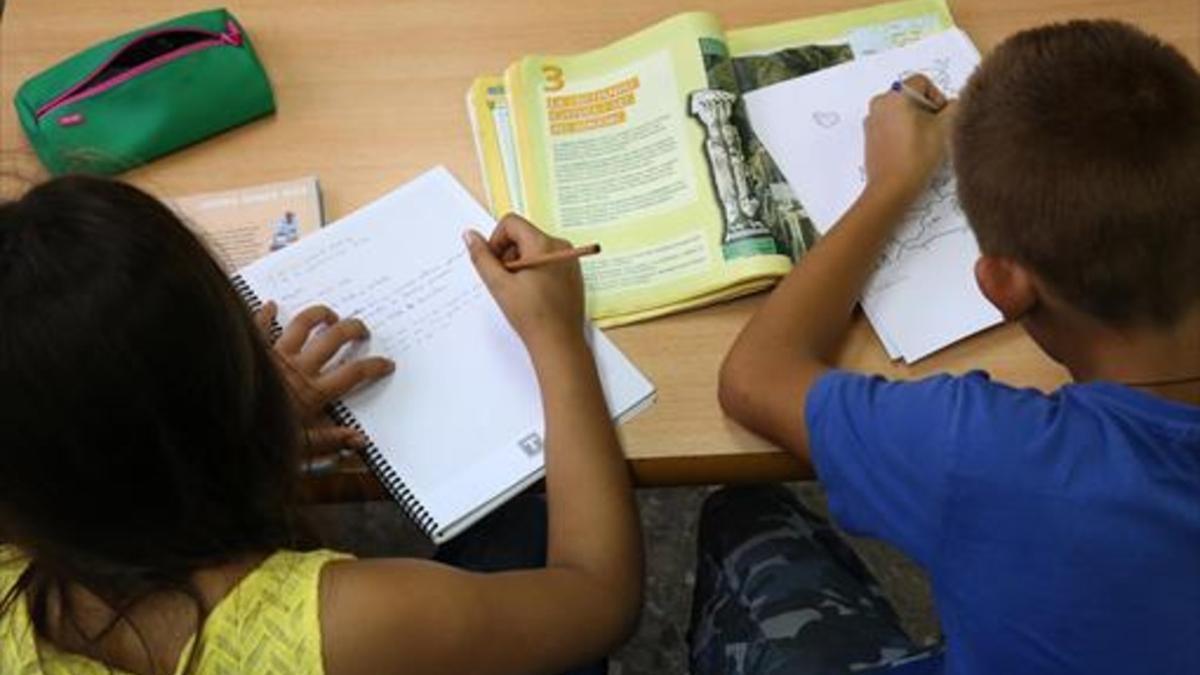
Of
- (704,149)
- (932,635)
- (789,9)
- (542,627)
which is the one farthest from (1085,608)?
(932,635)

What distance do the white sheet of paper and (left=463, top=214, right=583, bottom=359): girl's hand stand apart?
20 centimetres

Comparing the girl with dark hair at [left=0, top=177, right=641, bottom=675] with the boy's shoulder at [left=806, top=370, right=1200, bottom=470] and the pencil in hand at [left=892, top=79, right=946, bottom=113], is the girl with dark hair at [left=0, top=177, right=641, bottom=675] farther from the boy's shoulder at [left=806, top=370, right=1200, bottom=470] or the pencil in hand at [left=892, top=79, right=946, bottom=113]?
the pencil in hand at [left=892, top=79, right=946, bottom=113]

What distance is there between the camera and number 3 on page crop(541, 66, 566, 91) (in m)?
1.06

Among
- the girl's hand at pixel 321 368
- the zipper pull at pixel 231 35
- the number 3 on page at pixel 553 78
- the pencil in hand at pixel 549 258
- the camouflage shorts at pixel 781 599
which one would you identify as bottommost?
the camouflage shorts at pixel 781 599

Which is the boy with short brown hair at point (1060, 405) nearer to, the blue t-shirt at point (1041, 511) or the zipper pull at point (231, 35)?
the blue t-shirt at point (1041, 511)

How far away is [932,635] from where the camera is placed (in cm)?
153

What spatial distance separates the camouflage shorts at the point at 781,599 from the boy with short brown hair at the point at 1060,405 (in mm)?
154

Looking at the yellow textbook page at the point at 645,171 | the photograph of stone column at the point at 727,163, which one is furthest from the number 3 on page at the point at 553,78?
the photograph of stone column at the point at 727,163

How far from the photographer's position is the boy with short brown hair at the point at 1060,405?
75 cm

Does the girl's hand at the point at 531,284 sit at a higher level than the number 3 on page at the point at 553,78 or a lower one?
lower

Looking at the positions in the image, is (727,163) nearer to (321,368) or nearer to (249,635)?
(321,368)

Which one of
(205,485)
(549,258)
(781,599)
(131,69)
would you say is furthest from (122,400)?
(781,599)

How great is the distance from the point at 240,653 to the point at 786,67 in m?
0.63

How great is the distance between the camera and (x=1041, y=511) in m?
0.75
